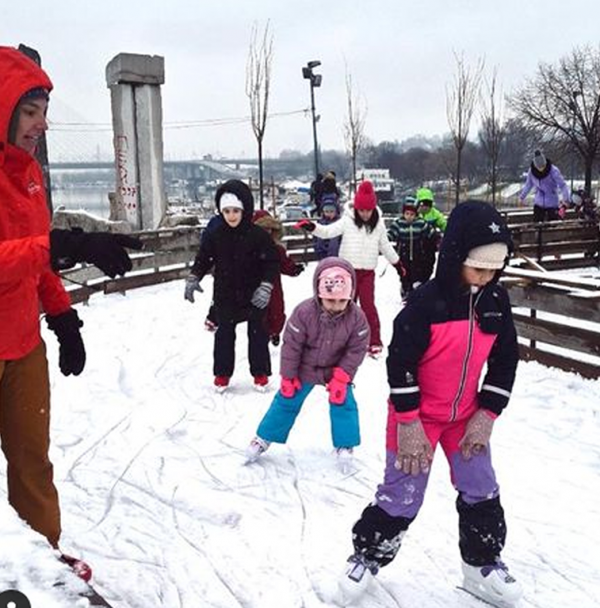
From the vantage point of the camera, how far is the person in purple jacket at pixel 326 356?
454 cm

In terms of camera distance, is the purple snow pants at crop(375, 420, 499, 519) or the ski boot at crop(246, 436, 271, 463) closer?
the purple snow pants at crop(375, 420, 499, 519)

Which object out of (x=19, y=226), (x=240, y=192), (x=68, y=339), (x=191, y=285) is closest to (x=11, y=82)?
(x=19, y=226)

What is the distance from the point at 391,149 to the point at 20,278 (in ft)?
353

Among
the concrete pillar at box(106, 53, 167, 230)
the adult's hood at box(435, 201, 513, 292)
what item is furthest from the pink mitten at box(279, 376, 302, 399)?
the concrete pillar at box(106, 53, 167, 230)

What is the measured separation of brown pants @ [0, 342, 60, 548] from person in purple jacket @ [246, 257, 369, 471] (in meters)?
1.95

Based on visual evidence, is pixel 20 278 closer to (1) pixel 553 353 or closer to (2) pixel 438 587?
(2) pixel 438 587

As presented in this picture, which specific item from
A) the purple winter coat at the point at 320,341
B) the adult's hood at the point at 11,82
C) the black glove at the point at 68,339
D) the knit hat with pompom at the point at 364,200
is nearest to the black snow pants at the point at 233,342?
the purple winter coat at the point at 320,341

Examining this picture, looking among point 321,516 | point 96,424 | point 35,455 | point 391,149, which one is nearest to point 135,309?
point 96,424

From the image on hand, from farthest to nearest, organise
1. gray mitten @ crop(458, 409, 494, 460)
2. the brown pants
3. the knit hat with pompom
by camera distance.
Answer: the knit hat with pompom < gray mitten @ crop(458, 409, 494, 460) < the brown pants

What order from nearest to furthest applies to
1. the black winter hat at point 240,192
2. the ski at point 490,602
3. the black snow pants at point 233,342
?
the ski at point 490,602
the black winter hat at point 240,192
the black snow pants at point 233,342

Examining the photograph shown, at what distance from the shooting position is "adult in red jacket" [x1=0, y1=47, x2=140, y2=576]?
246 centimetres

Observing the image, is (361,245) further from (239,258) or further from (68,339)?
(68,339)

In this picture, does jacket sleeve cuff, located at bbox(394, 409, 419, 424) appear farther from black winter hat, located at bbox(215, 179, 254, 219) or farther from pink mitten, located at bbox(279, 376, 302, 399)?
black winter hat, located at bbox(215, 179, 254, 219)

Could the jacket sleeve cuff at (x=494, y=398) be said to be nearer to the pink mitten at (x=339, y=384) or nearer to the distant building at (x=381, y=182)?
the pink mitten at (x=339, y=384)
